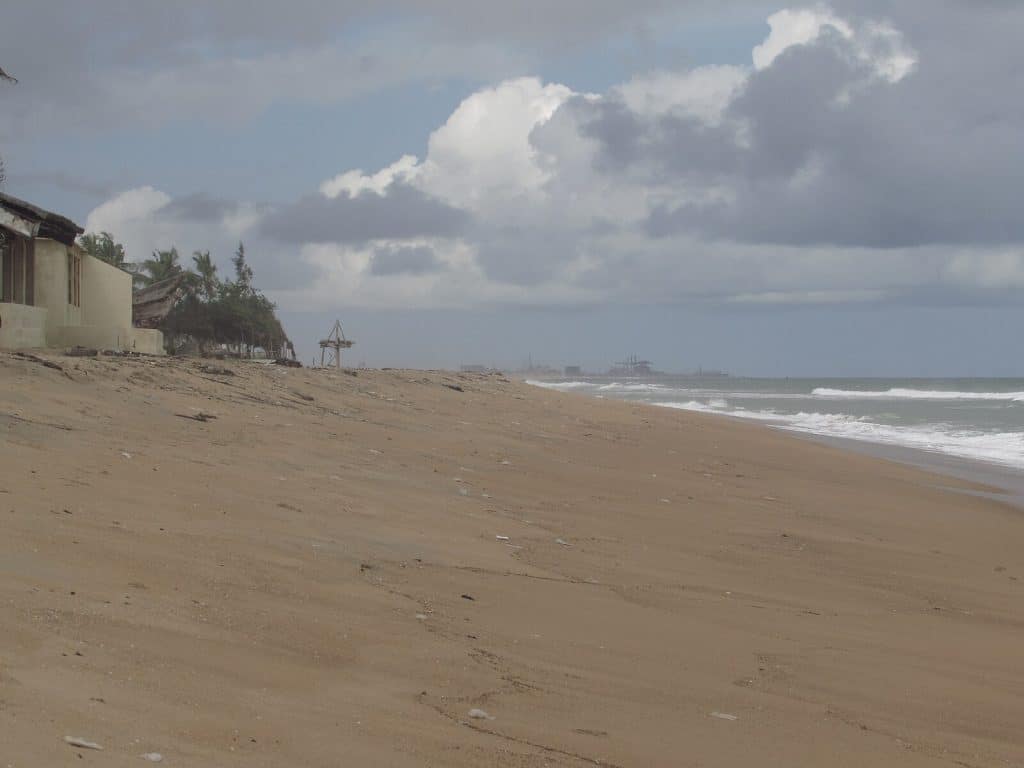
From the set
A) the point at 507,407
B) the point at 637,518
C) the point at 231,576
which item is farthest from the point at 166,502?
the point at 507,407

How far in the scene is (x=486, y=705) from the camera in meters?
4.38

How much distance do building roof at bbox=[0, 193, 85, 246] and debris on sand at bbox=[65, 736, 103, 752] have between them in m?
15.6

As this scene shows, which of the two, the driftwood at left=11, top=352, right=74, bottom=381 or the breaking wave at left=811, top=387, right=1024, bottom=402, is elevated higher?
the driftwood at left=11, top=352, right=74, bottom=381

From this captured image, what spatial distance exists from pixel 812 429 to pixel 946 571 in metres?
21.9

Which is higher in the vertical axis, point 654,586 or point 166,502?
point 166,502

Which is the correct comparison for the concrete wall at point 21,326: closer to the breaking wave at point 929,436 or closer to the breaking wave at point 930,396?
the breaking wave at point 929,436

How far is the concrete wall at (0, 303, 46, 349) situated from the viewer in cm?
1575

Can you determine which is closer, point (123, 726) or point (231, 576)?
point (123, 726)

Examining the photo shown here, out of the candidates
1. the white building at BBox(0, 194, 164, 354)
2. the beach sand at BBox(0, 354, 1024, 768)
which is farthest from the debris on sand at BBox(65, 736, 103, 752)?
the white building at BBox(0, 194, 164, 354)

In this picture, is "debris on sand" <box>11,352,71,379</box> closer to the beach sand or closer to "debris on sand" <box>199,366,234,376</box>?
the beach sand

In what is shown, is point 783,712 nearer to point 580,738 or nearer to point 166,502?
point 580,738

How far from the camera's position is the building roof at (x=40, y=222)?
1691 cm

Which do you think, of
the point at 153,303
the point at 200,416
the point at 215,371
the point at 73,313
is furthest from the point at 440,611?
the point at 153,303

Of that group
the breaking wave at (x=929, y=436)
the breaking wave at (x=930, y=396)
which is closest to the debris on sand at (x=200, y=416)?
the breaking wave at (x=929, y=436)
